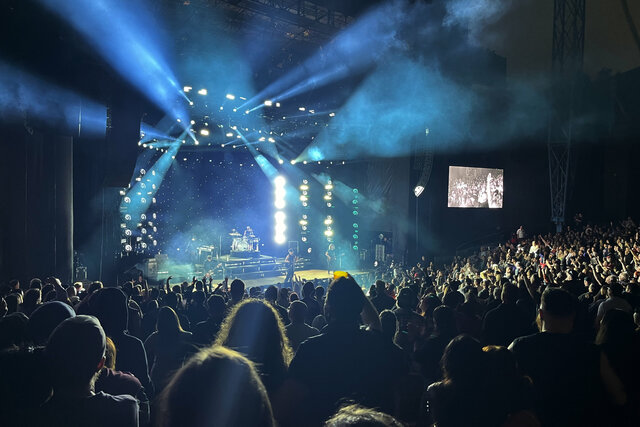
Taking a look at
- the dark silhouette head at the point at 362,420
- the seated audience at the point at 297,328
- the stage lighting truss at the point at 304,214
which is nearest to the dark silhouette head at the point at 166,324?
the seated audience at the point at 297,328

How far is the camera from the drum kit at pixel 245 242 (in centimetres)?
2509

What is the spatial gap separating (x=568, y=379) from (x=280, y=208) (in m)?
22.3

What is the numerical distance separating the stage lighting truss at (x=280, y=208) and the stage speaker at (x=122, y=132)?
14192mm

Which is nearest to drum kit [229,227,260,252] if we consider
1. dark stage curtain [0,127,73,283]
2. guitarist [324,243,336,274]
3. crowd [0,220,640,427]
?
guitarist [324,243,336,274]

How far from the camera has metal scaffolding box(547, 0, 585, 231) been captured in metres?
16.5

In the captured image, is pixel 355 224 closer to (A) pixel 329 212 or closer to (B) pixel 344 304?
(A) pixel 329 212

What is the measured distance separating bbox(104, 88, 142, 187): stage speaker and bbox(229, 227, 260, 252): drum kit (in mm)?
15493

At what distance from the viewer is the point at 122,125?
9.38 m

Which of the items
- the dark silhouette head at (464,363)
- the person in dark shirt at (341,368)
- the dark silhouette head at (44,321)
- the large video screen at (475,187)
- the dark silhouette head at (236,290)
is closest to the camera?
the dark silhouette head at (464,363)

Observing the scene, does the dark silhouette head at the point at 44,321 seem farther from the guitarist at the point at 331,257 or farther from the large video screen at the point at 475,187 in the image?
the large video screen at the point at 475,187

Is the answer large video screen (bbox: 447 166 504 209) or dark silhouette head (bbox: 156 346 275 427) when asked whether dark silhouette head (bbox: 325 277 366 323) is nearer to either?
dark silhouette head (bbox: 156 346 275 427)

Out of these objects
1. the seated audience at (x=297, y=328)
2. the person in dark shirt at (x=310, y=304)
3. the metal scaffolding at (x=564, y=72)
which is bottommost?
the person in dark shirt at (x=310, y=304)

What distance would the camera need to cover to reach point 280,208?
24.4 m

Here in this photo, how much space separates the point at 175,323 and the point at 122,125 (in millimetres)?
7072
